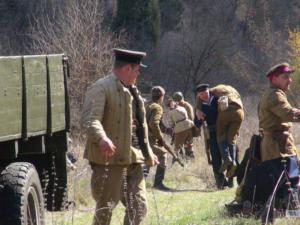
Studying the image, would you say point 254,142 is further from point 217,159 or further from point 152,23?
point 152,23

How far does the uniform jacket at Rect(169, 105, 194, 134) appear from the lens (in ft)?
57.0

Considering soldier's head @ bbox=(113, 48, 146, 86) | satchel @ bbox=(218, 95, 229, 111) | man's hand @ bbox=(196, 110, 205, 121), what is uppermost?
soldier's head @ bbox=(113, 48, 146, 86)

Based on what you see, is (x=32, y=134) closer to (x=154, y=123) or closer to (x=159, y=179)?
(x=154, y=123)

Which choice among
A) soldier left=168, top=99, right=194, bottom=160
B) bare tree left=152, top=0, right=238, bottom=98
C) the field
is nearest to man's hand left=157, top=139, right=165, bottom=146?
the field

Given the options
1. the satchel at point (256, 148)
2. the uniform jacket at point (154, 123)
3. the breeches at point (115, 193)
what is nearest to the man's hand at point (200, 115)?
the uniform jacket at point (154, 123)

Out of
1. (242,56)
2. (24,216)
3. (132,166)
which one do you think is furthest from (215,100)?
(242,56)

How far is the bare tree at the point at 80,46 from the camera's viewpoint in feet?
78.4

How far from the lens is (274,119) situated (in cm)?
874

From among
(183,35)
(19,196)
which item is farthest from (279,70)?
(183,35)

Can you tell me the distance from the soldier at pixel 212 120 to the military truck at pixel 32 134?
6.48m

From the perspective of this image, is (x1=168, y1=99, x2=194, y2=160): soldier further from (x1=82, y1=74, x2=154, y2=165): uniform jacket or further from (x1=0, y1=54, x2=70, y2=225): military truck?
(x1=82, y1=74, x2=154, y2=165): uniform jacket

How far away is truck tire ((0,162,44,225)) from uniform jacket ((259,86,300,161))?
262 cm

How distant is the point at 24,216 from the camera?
629 centimetres

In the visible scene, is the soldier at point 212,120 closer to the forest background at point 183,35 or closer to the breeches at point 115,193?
the breeches at point 115,193
